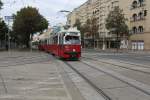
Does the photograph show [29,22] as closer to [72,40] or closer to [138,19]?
[138,19]

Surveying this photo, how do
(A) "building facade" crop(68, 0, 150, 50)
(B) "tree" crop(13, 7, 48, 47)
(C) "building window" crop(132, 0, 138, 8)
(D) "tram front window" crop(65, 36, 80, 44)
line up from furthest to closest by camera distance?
(C) "building window" crop(132, 0, 138, 8) → (A) "building facade" crop(68, 0, 150, 50) → (B) "tree" crop(13, 7, 48, 47) → (D) "tram front window" crop(65, 36, 80, 44)

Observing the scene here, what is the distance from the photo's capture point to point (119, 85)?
15984 millimetres

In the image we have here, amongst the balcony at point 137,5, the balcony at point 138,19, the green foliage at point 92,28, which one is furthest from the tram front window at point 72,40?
the green foliage at point 92,28

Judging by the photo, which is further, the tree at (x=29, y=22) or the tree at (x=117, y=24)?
the tree at (x=117, y=24)

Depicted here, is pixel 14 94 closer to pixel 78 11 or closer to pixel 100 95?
pixel 100 95

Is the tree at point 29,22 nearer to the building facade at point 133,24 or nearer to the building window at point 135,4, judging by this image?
the building facade at point 133,24

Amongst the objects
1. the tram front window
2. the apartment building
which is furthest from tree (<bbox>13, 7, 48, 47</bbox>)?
the tram front window

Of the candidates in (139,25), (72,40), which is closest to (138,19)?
(139,25)

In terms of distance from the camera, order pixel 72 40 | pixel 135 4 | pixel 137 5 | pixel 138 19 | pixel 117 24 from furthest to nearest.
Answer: pixel 135 4, pixel 137 5, pixel 138 19, pixel 117 24, pixel 72 40

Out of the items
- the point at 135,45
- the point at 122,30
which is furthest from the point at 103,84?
the point at 135,45

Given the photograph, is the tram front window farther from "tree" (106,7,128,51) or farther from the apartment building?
the apartment building

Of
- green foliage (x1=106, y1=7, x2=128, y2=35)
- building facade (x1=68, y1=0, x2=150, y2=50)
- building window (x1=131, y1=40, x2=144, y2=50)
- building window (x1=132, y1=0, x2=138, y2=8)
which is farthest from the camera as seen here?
building window (x1=132, y1=0, x2=138, y2=8)

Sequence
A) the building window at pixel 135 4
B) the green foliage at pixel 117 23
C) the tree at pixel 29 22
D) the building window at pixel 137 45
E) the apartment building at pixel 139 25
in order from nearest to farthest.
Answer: the tree at pixel 29 22, the green foliage at pixel 117 23, the apartment building at pixel 139 25, the building window at pixel 137 45, the building window at pixel 135 4

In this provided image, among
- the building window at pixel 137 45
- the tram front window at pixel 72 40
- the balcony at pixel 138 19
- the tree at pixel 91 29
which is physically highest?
the balcony at pixel 138 19
